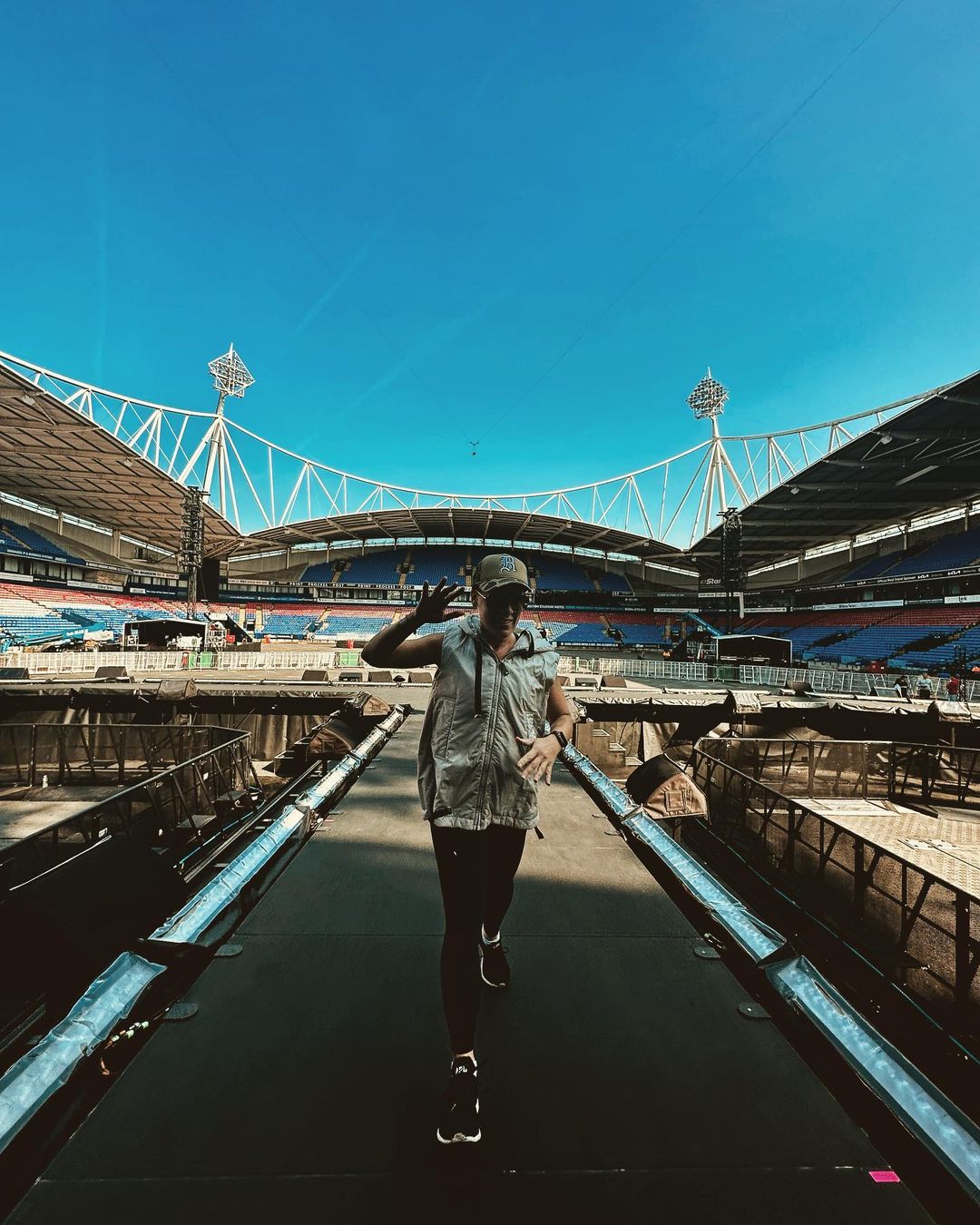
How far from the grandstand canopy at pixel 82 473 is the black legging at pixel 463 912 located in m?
33.1

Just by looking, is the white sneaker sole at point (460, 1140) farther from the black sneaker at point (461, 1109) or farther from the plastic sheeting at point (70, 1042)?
the plastic sheeting at point (70, 1042)

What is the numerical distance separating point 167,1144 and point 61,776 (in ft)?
33.3

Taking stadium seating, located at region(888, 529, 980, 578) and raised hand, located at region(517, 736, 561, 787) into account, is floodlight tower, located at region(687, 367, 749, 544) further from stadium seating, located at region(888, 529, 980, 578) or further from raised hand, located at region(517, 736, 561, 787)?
raised hand, located at region(517, 736, 561, 787)

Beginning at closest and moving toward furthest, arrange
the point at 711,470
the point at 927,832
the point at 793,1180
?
the point at 793,1180
the point at 927,832
the point at 711,470

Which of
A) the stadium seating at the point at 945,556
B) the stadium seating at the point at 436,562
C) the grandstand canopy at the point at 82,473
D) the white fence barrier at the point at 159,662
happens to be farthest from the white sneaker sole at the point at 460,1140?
the stadium seating at the point at 436,562

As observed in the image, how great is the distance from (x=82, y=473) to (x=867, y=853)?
156 feet

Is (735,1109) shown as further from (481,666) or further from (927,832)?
(927,832)

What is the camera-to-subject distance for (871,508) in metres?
39.2

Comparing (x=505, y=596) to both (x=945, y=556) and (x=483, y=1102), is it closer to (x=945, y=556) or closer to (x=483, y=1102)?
(x=483, y=1102)

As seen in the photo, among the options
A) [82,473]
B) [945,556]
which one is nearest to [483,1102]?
[82,473]

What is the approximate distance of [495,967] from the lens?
2.34 metres

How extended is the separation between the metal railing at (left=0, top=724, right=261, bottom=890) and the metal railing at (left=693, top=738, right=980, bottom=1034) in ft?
19.1

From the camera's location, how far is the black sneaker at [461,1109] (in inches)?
61.2

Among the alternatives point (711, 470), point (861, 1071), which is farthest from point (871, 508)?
point (861, 1071)
